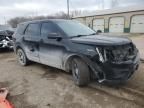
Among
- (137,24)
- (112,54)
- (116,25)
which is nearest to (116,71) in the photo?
(112,54)

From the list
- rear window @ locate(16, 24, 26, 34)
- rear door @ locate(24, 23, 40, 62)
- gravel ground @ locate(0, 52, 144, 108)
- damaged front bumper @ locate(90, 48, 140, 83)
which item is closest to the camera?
gravel ground @ locate(0, 52, 144, 108)

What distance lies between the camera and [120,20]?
26.1 meters

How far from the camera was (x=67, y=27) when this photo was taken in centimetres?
533

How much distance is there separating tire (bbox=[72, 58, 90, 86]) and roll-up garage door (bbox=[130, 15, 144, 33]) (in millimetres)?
21354

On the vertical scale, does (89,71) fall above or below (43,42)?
below

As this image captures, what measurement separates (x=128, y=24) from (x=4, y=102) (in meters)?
23.8

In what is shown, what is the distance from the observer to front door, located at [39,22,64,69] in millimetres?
5058

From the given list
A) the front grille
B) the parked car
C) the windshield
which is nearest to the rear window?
the windshield

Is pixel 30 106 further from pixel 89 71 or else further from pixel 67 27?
pixel 67 27

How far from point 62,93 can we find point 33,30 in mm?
2782

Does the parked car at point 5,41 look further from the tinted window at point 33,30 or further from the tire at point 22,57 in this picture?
the tinted window at point 33,30

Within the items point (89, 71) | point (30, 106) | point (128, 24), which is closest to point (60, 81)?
point (89, 71)

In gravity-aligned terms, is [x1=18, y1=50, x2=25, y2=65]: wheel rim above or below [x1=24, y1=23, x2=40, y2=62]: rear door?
below

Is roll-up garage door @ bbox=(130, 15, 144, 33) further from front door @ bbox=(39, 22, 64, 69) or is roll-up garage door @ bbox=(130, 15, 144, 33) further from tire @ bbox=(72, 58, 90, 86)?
tire @ bbox=(72, 58, 90, 86)
